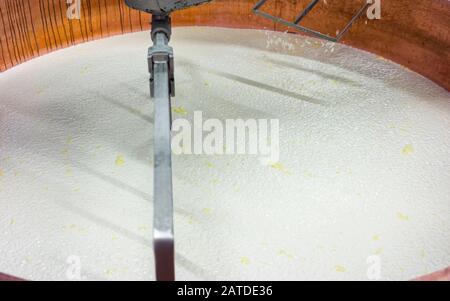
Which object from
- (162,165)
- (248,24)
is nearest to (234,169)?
(162,165)

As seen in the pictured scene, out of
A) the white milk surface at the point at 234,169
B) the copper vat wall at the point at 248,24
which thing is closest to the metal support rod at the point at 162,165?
the white milk surface at the point at 234,169

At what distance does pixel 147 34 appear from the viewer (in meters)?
2.32

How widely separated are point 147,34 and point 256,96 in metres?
0.64

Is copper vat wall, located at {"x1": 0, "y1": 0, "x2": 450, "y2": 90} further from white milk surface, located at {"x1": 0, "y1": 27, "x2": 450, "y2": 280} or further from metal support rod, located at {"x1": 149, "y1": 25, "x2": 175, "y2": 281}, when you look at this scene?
metal support rod, located at {"x1": 149, "y1": 25, "x2": 175, "y2": 281}

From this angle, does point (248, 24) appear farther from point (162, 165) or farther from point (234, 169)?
point (162, 165)

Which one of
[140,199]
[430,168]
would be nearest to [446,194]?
[430,168]

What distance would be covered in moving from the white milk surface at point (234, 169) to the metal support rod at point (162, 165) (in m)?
0.21

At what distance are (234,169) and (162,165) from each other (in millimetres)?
396

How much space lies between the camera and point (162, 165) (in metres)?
1.26

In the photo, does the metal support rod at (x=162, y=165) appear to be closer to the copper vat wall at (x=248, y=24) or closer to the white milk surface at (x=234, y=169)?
the white milk surface at (x=234, y=169)

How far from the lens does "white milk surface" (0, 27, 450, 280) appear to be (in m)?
1.34

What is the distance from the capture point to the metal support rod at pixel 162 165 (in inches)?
42.6

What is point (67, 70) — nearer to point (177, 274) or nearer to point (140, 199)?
point (140, 199)

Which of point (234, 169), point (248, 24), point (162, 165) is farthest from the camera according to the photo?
point (248, 24)
